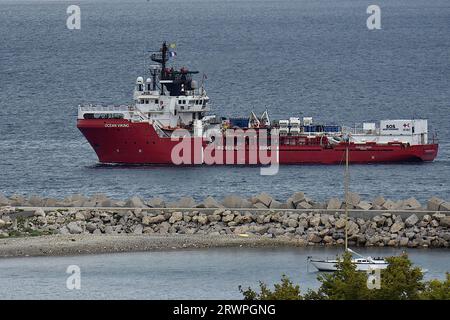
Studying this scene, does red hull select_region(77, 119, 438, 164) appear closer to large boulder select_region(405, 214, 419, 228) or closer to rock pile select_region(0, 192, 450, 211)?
rock pile select_region(0, 192, 450, 211)

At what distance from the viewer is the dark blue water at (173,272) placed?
56.7m

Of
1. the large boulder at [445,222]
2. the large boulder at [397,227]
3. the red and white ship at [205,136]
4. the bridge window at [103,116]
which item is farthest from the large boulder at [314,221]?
the bridge window at [103,116]

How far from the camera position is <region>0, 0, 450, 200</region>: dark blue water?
290 ft

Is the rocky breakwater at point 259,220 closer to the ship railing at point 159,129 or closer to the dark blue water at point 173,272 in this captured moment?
the dark blue water at point 173,272

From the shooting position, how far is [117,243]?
65.7m

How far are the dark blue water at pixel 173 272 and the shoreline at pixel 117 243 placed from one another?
55 cm

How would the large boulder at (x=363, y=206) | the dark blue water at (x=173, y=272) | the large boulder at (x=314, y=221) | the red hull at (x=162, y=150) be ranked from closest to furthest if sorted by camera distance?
the dark blue water at (x=173, y=272), the large boulder at (x=314, y=221), the large boulder at (x=363, y=206), the red hull at (x=162, y=150)

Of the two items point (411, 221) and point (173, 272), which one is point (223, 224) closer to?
point (411, 221)

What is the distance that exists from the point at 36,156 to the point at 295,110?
23.7 meters

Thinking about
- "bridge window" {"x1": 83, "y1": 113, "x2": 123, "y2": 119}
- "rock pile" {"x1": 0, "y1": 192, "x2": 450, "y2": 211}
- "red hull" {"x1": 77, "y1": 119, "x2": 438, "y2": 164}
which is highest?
"bridge window" {"x1": 83, "y1": 113, "x2": 123, "y2": 119}

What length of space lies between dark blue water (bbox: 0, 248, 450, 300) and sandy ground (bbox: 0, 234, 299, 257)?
1.93 ft

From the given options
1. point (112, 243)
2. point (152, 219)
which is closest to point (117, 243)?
point (112, 243)

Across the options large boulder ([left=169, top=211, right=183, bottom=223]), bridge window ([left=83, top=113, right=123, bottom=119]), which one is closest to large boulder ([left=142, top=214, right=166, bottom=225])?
large boulder ([left=169, top=211, right=183, bottom=223])

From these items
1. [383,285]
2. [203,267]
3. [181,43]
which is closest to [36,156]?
[203,267]
